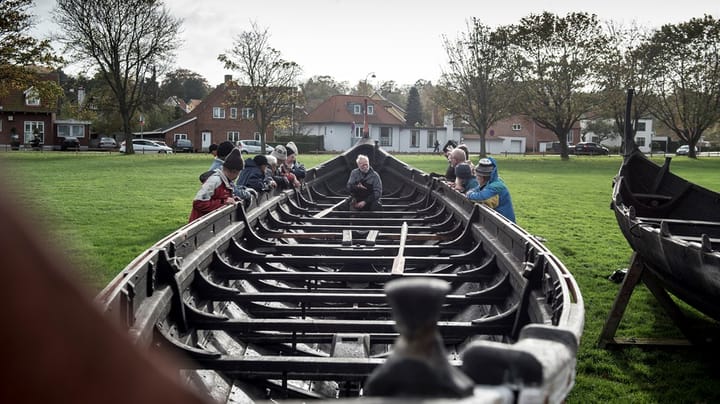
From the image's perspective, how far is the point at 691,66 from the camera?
50.7 m

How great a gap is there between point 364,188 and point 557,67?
42.2m

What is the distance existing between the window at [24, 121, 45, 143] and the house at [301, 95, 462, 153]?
25.1 m

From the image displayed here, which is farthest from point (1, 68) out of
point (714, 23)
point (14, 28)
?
point (714, 23)

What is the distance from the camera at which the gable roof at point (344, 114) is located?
71625mm

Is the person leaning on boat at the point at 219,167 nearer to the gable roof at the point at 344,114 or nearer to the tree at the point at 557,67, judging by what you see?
the tree at the point at 557,67

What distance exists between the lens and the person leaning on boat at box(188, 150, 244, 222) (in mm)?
7845

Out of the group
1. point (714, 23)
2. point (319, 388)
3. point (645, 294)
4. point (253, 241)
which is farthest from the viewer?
point (714, 23)

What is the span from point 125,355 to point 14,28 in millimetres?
39220

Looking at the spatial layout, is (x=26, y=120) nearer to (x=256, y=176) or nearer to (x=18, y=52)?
(x=18, y=52)

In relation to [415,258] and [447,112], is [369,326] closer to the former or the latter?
[415,258]

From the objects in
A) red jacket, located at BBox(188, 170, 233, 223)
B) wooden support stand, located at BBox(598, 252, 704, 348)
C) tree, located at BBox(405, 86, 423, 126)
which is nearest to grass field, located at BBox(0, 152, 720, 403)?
wooden support stand, located at BBox(598, 252, 704, 348)

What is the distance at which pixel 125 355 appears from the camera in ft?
2.31

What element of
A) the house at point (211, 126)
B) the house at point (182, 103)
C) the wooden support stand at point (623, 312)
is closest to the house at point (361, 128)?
the house at point (211, 126)

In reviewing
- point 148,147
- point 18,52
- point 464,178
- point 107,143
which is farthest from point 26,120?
point 464,178
